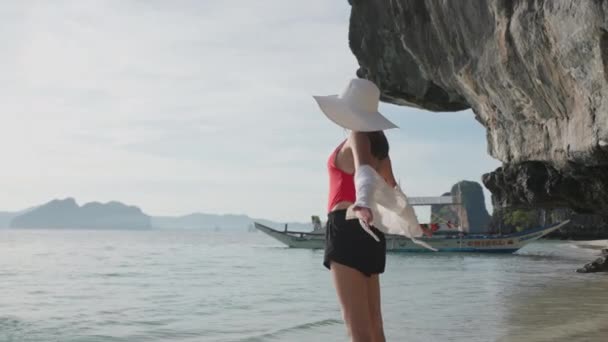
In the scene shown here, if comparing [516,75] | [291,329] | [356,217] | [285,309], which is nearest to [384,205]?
[356,217]

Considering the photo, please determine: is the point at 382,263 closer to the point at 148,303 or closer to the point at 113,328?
the point at 113,328

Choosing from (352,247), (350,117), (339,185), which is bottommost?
(352,247)

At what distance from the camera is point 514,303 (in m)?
16.9

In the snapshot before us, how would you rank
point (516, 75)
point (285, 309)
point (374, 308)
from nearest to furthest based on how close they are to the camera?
point (374, 308) < point (285, 309) < point (516, 75)

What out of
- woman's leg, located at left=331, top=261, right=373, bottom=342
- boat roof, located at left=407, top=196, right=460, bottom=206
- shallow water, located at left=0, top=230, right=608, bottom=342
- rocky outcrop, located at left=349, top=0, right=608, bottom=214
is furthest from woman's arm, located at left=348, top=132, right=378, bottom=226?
boat roof, located at left=407, top=196, right=460, bottom=206

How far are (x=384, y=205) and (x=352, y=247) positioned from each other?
28 centimetres

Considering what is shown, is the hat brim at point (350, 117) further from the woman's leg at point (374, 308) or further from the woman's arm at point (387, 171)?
the woman's leg at point (374, 308)

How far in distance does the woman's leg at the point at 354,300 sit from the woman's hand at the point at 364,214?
0.43 metres

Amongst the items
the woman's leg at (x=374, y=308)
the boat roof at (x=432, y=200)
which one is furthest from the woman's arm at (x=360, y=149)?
the boat roof at (x=432, y=200)

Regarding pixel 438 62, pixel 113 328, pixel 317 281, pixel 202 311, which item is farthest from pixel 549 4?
pixel 317 281

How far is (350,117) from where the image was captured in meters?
3.56

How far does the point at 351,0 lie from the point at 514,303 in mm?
17035

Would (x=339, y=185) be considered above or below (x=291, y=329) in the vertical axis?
above

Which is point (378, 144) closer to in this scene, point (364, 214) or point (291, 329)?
point (364, 214)
